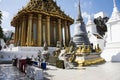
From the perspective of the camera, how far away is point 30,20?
79.2 ft

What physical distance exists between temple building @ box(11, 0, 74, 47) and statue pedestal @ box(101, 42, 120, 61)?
31.5 ft

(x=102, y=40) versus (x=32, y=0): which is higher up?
(x=32, y=0)

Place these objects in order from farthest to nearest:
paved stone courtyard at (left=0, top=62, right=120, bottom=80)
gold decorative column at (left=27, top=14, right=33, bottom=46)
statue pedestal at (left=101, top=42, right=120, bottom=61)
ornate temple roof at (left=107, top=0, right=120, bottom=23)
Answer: gold decorative column at (left=27, top=14, right=33, bottom=46), ornate temple roof at (left=107, top=0, right=120, bottom=23), statue pedestal at (left=101, top=42, right=120, bottom=61), paved stone courtyard at (left=0, top=62, right=120, bottom=80)

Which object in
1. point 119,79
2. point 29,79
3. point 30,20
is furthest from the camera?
point 30,20

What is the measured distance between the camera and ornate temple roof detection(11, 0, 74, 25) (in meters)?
24.4

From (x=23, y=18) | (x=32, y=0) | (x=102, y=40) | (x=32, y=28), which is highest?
(x=32, y=0)

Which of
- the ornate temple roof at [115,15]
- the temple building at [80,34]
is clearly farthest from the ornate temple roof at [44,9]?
the ornate temple roof at [115,15]

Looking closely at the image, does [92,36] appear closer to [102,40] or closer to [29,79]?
[102,40]

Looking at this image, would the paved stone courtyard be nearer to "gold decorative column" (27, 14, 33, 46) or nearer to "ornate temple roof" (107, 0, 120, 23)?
"ornate temple roof" (107, 0, 120, 23)

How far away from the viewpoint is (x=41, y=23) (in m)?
25.6

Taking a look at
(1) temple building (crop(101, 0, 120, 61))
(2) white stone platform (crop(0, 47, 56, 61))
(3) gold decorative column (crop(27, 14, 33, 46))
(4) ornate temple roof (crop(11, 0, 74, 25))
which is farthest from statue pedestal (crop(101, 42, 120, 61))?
(3) gold decorative column (crop(27, 14, 33, 46))

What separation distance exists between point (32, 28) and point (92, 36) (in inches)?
482

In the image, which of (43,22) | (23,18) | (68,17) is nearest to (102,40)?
(68,17)

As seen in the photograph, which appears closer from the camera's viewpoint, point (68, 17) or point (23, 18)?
point (23, 18)
